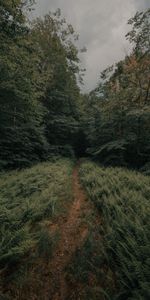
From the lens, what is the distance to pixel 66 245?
16.2 feet

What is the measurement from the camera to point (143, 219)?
4.71m

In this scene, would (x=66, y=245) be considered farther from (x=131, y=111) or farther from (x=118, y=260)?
(x=131, y=111)

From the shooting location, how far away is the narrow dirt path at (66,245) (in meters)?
3.67

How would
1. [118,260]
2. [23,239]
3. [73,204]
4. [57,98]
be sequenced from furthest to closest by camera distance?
[57,98]
[73,204]
[23,239]
[118,260]

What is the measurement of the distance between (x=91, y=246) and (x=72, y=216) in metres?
2.32

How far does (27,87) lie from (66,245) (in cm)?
1075

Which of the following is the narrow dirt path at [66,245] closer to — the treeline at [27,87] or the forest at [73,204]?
the forest at [73,204]

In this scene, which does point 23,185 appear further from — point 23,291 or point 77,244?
point 23,291

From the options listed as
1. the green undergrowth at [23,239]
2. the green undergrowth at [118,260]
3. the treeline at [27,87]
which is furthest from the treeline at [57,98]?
the green undergrowth at [118,260]

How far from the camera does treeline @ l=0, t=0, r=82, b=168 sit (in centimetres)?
1169

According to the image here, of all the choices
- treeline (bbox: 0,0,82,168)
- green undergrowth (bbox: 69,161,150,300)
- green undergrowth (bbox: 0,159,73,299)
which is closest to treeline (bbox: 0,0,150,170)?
treeline (bbox: 0,0,82,168)

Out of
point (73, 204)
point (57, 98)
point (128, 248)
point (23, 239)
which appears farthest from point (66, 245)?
point (57, 98)

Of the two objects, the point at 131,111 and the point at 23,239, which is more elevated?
the point at 131,111

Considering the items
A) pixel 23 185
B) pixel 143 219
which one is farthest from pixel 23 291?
pixel 23 185
